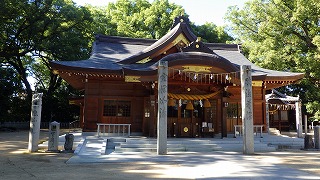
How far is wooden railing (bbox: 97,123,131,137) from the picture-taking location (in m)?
15.6

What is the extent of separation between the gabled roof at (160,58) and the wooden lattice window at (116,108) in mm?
2066

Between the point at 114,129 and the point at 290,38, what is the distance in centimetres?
1872

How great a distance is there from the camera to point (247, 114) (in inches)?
467

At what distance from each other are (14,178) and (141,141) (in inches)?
273

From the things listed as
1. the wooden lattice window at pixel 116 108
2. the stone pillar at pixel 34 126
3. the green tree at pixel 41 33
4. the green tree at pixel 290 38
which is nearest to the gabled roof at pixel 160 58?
the wooden lattice window at pixel 116 108

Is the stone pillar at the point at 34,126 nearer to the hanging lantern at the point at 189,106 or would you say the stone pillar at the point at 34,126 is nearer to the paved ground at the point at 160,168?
the paved ground at the point at 160,168

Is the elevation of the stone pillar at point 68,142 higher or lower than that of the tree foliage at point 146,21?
lower

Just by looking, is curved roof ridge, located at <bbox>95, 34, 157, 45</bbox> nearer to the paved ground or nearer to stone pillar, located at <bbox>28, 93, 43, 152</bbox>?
stone pillar, located at <bbox>28, 93, 43, 152</bbox>

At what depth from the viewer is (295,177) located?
711 cm

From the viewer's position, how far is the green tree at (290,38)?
22.3 m

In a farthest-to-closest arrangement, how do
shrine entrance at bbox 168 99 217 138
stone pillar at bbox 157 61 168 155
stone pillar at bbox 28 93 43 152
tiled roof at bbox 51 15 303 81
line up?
shrine entrance at bbox 168 99 217 138 → tiled roof at bbox 51 15 303 81 → stone pillar at bbox 28 93 43 152 → stone pillar at bbox 157 61 168 155

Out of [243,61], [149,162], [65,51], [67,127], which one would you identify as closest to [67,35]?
[65,51]

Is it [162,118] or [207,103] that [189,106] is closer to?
[207,103]

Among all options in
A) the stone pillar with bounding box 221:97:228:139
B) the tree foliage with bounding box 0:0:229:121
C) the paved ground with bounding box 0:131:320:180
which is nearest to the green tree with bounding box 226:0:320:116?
the tree foliage with bounding box 0:0:229:121
